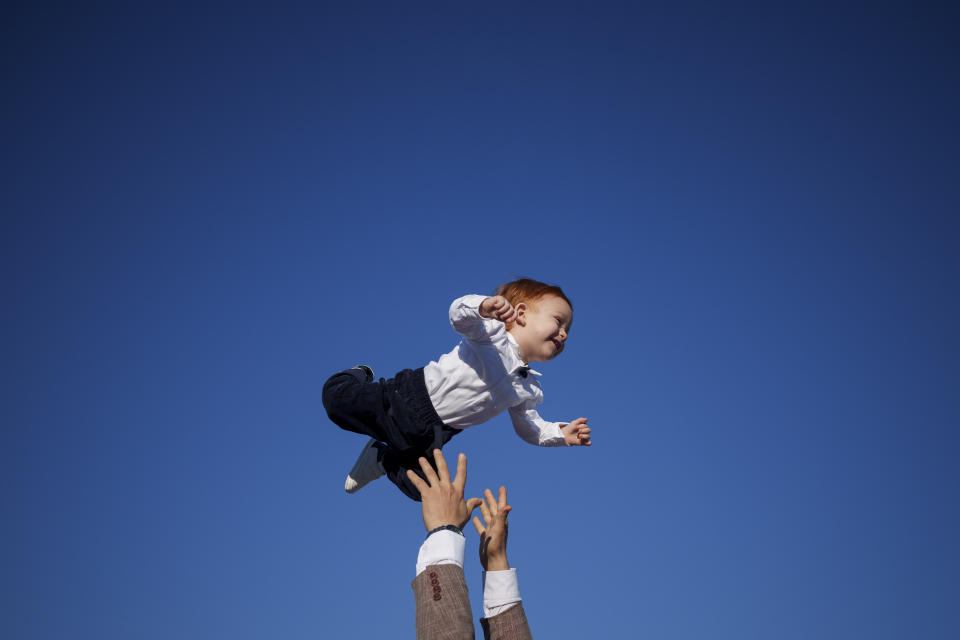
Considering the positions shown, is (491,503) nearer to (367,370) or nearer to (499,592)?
(499,592)

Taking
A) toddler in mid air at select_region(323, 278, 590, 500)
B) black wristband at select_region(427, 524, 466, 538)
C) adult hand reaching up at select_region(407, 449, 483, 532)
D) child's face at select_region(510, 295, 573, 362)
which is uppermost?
child's face at select_region(510, 295, 573, 362)

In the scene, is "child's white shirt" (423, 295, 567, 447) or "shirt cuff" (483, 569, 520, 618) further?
"child's white shirt" (423, 295, 567, 447)

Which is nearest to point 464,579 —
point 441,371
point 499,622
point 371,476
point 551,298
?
point 499,622

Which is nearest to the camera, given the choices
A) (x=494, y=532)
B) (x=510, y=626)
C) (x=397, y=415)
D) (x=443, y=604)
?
(x=443, y=604)

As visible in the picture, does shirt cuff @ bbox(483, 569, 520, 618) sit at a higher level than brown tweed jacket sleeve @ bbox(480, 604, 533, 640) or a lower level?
higher

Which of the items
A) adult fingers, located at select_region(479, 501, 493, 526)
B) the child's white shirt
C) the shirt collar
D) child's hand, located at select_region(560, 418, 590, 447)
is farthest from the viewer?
child's hand, located at select_region(560, 418, 590, 447)

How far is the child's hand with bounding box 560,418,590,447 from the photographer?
6340mm

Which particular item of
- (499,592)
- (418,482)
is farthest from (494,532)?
(418,482)

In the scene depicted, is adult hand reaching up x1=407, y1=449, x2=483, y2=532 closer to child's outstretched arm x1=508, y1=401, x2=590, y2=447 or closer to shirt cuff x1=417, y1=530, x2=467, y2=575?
shirt cuff x1=417, y1=530, x2=467, y2=575

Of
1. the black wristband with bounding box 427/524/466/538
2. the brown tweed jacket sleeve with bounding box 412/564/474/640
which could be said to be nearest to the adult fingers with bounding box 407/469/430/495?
the black wristband with bounding box 427/524/466/538

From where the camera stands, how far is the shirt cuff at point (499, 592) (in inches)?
177

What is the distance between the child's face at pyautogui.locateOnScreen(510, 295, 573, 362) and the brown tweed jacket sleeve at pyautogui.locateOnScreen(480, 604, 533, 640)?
232 centimetres

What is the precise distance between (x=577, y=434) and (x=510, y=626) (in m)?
2.20

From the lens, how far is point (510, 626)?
4.44 m
